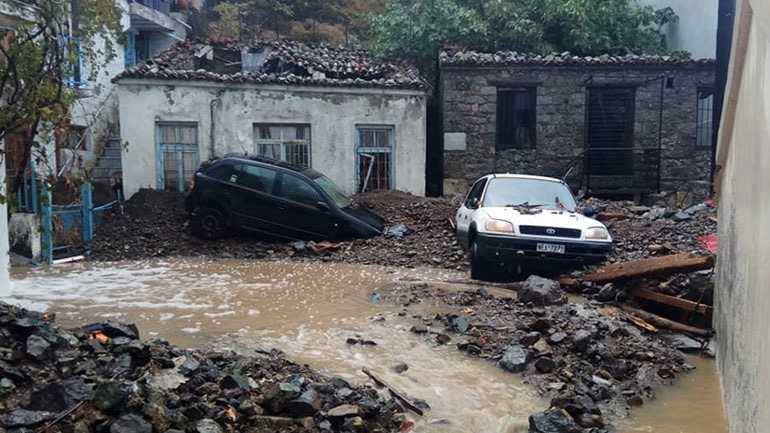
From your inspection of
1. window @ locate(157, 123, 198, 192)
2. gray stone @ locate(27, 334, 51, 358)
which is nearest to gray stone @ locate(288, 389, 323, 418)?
gray stone @ locate(27, 334, 51, 358)

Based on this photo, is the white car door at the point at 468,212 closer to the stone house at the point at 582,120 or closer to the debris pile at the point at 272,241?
the debris pile at the point at 272,241

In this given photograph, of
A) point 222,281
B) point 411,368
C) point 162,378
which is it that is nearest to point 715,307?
point 411,368

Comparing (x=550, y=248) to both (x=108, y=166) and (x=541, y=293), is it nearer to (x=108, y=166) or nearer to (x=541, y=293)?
(x=541, y=293)

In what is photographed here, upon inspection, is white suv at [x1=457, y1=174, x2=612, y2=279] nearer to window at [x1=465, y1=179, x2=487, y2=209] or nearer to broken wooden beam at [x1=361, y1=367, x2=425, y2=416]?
window at [x1=465, y1=179, x2=487, y2=209]

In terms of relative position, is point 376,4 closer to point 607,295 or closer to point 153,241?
point 153,241

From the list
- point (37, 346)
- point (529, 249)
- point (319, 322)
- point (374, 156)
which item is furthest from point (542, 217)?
point (374, 156)

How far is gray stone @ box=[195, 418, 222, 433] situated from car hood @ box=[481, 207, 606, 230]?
6.11 meters

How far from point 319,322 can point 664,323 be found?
4.23m

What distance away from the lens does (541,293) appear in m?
8.57

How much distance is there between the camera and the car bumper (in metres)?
9.66

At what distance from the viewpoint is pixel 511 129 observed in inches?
731

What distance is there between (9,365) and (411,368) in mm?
3551

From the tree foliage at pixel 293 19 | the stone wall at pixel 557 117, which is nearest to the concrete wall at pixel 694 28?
the stone wall at pixel 557 117

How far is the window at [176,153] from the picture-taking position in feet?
56.8
